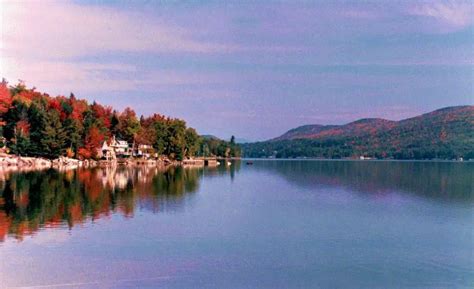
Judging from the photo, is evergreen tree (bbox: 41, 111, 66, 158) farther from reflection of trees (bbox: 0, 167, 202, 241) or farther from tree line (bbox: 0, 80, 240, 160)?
reflection of trees (bbox: 0, 167, 202, 241)

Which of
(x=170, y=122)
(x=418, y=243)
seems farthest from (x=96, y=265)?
(x=170, y=122)

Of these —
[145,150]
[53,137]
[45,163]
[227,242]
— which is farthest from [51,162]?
[227,242]

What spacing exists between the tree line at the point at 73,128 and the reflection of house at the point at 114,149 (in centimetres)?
143

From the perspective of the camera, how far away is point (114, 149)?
358ft

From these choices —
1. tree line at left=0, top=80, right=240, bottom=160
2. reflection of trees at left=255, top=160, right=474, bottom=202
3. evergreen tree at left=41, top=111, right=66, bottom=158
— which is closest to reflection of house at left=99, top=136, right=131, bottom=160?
tree line at left=0, top=80, right=240, bottom=160

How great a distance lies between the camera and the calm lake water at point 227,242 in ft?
53.1

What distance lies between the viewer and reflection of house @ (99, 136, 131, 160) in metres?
104

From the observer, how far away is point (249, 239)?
22672mm

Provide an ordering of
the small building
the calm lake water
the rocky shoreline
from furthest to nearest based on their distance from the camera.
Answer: the small building
the rocky shoreline
the calm lake water

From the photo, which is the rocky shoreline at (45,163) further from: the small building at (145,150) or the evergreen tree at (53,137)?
the small building at (145,150)

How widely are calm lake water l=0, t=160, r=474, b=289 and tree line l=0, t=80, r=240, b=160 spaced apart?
46316 millimetres

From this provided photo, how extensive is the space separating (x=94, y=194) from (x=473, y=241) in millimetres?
25464

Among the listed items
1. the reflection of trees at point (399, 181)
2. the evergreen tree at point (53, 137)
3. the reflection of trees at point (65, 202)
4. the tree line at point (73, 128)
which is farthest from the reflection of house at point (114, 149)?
the reflection of trees at point (65, 202)

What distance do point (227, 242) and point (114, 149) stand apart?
9104 cm
